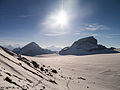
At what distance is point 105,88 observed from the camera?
A: 479cm

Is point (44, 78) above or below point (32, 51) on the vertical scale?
below

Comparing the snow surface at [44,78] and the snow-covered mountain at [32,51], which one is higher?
the snow-covered mountain at [32,51]

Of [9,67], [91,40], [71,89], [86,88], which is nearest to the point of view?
[9,67]

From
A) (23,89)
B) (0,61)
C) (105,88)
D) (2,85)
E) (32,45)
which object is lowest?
(105,88)

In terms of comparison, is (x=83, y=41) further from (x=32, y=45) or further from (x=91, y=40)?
(x=32, y=45)

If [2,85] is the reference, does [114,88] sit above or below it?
below

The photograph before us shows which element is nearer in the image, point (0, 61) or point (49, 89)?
point (49, 89)

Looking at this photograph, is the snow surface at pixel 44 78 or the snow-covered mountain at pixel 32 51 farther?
the snow-covered mountain at pixel 32 51

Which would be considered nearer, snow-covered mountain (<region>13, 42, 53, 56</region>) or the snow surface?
the snow surface

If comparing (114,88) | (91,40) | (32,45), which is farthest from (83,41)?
(114,88)

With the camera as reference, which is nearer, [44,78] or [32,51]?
[44,78]

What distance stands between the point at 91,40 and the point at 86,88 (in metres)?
71.9

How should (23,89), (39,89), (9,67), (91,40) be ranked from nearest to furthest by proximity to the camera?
(23,89) → (39,89) → (9,67) → (91,40)

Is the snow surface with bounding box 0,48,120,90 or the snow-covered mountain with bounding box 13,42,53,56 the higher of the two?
the snow-covered mountain with bounding box 13,42,53,56
